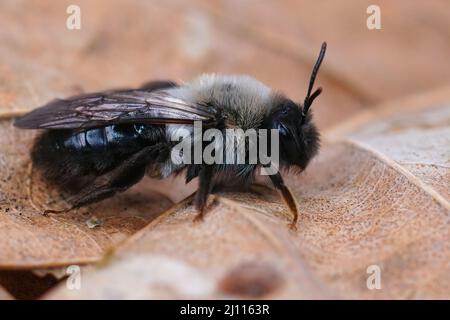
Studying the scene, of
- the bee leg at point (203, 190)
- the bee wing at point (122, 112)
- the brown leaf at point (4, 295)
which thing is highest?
the bee wing at point (122, 112)

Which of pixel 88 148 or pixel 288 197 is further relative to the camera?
pixel 88 148

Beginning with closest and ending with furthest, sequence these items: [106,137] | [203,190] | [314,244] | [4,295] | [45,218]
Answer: [4,295] → [314,244] → [203,190] → [45,218] → [106,137]

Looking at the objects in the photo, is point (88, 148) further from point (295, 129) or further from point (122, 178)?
point (295, 129)

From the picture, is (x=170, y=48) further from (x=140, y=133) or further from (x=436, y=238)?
(x=436, y=238)

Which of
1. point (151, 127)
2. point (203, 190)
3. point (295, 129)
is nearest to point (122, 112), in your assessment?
point (151, 127)

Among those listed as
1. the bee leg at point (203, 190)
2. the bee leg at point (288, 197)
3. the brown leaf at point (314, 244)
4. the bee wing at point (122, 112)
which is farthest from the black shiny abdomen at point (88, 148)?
the bee leg at point (288, 197)

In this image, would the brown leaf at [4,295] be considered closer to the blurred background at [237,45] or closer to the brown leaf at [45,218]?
the brown leaf at [45,218]

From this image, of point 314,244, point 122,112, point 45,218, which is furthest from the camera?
point 122,112

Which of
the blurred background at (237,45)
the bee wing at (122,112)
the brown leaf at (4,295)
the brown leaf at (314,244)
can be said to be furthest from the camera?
the blurred background at (237,45)
